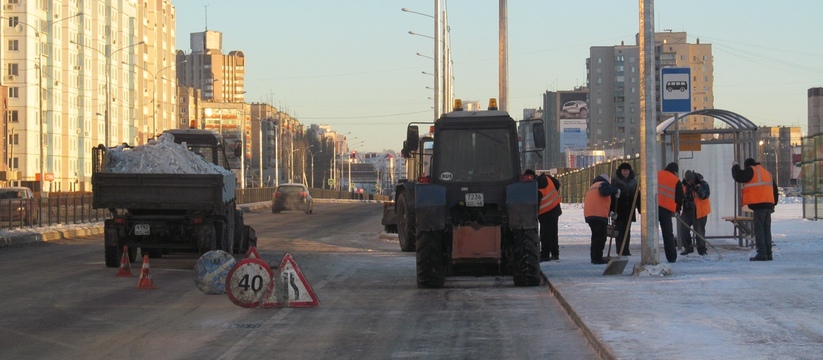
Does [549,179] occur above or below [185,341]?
above

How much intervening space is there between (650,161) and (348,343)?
756 cm

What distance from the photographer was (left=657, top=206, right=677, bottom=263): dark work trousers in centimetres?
1941

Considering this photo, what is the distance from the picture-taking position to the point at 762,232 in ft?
64.0

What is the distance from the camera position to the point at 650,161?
17.1m

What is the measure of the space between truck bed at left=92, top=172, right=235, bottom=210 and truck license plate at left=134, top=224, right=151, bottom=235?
1.20 feet

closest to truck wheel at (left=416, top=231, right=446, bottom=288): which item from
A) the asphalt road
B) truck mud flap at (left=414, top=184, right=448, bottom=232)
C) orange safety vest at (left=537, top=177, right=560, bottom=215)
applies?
truck mud flap at (left=414, top=184, right=448, bottom=232)

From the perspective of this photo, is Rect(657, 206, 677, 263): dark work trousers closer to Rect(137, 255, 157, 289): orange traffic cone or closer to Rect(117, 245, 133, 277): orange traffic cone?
Rect(137, 255, 157, 289): orange traffic cone

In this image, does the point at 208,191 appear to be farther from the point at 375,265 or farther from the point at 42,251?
the point at 42,251

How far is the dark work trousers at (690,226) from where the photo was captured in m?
21.8

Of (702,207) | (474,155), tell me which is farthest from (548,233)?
(474,155)

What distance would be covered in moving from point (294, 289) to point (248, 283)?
0.58 meters

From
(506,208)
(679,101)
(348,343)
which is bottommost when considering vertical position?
(348,343)

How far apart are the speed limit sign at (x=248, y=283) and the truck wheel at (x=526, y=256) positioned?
174 inches

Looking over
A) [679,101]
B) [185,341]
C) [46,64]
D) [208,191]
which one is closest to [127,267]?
[208,191]
